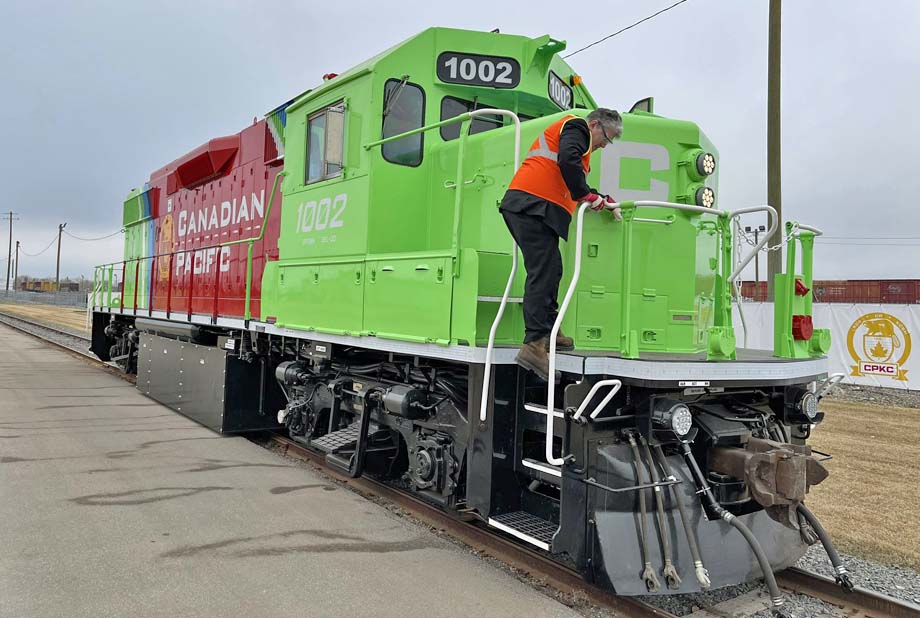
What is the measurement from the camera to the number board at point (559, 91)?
5609mm

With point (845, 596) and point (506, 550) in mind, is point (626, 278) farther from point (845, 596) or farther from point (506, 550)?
point (845, 596)

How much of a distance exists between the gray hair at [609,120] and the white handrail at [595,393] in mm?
1427

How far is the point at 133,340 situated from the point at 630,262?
11714mm

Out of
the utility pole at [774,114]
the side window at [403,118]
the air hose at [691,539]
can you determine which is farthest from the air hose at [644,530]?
the utility pole at [774,114]

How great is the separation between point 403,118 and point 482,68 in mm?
767

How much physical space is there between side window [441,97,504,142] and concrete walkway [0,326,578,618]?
3096 mm

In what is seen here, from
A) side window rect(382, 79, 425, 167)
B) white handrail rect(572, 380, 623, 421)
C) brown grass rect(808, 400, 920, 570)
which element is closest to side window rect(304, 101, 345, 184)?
side window rect(382, 79, 425, 167)

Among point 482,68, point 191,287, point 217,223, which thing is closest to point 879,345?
point 482,68

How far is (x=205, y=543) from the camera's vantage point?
14.7ft

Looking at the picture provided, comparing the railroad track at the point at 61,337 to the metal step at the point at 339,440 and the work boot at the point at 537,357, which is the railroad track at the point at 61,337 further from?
the work boot at the point at 537,357

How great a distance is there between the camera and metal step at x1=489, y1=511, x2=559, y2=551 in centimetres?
379

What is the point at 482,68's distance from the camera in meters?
5.38

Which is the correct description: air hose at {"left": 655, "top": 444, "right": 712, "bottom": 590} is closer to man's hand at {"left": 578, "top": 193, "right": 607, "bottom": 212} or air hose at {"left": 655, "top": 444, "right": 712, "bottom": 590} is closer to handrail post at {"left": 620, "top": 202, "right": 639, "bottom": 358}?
handrail post at {"left": 620, "top": 202, "right": 639, "bottom": 358}

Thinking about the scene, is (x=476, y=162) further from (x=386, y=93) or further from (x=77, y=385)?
(x=77, y=385)
